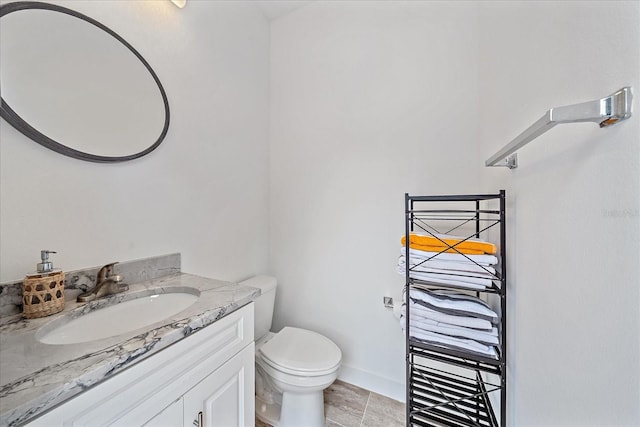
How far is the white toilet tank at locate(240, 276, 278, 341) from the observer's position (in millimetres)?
1417

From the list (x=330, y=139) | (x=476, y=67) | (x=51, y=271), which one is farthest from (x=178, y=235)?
(x=476, y=67)

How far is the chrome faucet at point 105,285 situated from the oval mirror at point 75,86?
42cm

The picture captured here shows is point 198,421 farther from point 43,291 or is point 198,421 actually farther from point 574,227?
point 574,227

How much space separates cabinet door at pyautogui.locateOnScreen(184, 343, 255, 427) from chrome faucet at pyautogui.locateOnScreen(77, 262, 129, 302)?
482 millimetres

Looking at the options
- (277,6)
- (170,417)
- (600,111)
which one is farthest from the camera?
(277,6)

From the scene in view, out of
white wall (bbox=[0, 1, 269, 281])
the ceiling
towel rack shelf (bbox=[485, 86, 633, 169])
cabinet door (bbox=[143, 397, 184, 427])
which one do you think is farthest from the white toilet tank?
the ceiling

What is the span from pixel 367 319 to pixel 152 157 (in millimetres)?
1477

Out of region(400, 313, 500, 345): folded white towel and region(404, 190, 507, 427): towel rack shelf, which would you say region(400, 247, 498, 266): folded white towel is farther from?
region(400, 313, 500, 345): folded white towel

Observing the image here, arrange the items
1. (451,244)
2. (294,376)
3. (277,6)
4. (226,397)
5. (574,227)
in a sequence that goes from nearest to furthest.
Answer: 1. (574,227)
2. (226,397)
3. (451,244)
4. (294,376)
5. (277,6)

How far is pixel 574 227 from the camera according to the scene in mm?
484

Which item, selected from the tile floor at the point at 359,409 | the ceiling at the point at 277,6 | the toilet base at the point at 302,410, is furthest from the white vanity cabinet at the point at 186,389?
→ the ceiling at the point at 277,6

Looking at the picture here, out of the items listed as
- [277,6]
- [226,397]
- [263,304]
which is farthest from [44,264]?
[277,6]

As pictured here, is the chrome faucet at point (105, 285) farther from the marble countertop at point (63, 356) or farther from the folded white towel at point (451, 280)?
the folded white towel at point (451, 280)

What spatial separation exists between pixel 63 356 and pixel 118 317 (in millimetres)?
358
